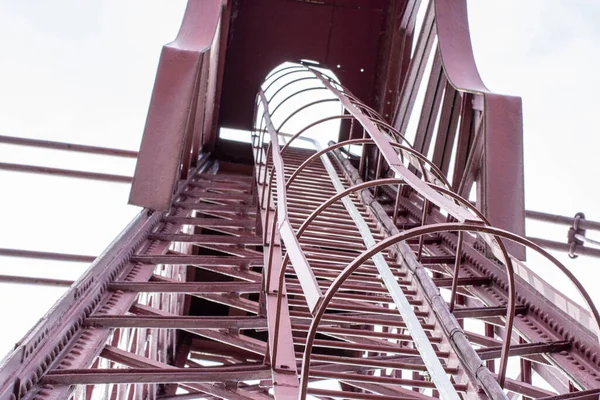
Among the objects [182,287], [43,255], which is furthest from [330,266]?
[43,255]

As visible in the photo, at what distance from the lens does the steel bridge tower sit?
3.67 meters

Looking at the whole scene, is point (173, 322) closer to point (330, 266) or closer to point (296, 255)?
point (330, 266)

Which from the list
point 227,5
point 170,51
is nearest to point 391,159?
point 170,51

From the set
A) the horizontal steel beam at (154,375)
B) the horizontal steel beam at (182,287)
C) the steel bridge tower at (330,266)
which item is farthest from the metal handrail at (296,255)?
the horizontal steel beam at (182,287)

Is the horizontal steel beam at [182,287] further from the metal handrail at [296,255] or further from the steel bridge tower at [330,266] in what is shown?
the metal handrail at [296,255]

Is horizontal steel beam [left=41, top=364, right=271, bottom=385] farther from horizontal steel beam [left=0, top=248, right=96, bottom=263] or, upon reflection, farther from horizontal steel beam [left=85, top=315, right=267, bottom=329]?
horizontal steel beam [left=0, top=248, right=96, bottom=263]

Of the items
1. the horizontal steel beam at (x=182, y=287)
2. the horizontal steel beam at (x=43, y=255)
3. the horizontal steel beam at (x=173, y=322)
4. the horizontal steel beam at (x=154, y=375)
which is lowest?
the horizontal steel beam at (x=154, y=375)

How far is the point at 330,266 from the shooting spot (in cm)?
518

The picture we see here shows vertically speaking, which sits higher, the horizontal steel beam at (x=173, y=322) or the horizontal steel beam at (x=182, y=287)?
the horizontal steel beam at (x=182, y=287)

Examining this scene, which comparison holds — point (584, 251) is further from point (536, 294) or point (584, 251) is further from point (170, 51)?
point (170, 51)

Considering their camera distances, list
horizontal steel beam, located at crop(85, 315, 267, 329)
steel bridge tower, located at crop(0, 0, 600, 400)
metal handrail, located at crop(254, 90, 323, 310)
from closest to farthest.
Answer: metal handrail, located at crop(254, 90, 323, 310) < steel bridge tower, located at crop(0, 0, 600, 400) < horizontal steel beam, located at crop(85, 315, 267, 329)

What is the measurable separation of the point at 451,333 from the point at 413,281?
38.1 inches

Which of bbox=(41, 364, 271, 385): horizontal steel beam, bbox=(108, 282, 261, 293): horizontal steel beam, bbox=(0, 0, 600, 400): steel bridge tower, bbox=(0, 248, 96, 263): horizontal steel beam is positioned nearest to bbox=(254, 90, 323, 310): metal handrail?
bbox=(0, 0, 600, 400): steel bridge tower

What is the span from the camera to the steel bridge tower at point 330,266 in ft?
12.0
